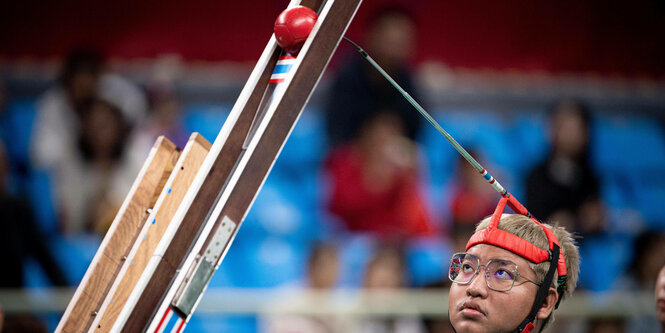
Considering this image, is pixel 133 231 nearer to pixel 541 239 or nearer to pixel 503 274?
pixel 503 274

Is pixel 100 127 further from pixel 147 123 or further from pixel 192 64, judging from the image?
pixel 192 64

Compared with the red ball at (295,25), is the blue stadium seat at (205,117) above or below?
above

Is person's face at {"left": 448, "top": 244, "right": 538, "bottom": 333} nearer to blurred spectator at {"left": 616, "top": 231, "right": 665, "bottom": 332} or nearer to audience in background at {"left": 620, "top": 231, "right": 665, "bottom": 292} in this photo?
blurred spectator at {"left": 616, "top": 231, "right": 665, "bottom": 332}

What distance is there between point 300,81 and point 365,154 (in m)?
4.16

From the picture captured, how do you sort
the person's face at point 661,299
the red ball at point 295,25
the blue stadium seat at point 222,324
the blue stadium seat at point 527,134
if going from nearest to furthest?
the red ball at point 295,25 → the person's face at point 661,299 → the blue stadium seat at point 222,324 → the blue stadium seat at point 527,134

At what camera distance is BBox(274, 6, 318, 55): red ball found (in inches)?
92.0

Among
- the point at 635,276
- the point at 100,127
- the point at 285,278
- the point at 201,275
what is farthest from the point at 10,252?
the point at 635,276

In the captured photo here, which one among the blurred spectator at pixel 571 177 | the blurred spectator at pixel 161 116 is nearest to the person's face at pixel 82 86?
the blurred spectator at pixel 161 116

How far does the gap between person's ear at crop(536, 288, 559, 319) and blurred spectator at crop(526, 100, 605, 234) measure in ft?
12.0

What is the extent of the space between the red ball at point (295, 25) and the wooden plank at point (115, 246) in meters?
0.58

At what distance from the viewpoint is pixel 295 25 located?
2.33 m

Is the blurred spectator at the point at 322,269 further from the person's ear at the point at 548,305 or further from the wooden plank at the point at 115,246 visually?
the wooden plank at the point at 115,246

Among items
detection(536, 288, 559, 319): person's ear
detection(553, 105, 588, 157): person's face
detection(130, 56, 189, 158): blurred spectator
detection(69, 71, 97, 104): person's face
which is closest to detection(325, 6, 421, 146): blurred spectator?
detection(553, 105, 588, 157): person's face

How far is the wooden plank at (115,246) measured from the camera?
99.6 inches
